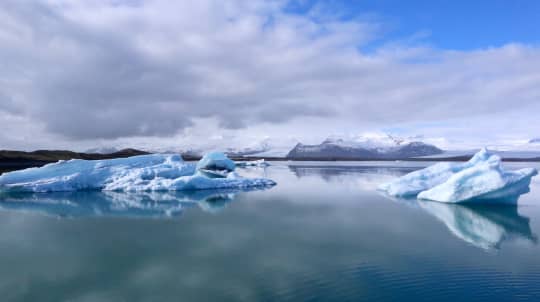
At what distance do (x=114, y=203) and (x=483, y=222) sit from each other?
11.8 m

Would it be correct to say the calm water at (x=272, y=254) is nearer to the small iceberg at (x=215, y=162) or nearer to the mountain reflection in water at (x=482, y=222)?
the mountain reflection in water at (x=482, y=222)

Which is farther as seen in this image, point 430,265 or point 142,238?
point 142,238

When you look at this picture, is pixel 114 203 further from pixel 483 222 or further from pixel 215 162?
pixel 215 162

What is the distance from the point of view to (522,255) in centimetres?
646

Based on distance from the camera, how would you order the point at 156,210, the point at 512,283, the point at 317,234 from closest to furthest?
1. the point at 512,283
2. the point at 317,234
3. the point at 156,210

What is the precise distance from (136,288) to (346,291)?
2.70 metres

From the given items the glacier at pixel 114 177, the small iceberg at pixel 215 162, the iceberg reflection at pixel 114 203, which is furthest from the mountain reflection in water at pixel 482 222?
the small iceberg at pixel 215 162

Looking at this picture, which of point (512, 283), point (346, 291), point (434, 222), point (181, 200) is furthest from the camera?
point (181, 200)

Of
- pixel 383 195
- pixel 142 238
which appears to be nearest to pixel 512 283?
pixel 142 238

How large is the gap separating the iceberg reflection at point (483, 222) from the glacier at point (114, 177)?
407 inches

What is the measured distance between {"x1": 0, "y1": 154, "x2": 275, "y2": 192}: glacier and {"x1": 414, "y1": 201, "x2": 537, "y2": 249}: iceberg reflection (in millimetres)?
10342

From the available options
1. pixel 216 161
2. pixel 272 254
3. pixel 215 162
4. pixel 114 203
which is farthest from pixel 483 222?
pixel 215 162

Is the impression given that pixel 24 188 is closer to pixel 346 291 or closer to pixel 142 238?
pixel 142 238

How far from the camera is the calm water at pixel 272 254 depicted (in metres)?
4.80
